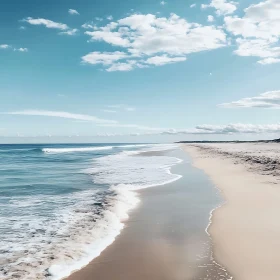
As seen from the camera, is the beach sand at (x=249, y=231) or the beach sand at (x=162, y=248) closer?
the beach sand at (x=162, y=248)

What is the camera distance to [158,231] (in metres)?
8.93

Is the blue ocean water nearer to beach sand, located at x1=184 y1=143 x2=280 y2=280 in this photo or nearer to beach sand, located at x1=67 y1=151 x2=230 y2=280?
beach sand, located at x1=67 y1=151 x2=230 y2=280

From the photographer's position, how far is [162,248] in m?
7.52

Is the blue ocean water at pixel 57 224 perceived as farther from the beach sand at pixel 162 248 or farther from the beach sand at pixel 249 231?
the beach sand at pixel 249 231

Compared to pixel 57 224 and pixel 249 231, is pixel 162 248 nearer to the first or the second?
pixel 249 231

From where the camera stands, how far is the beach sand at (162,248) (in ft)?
20.0

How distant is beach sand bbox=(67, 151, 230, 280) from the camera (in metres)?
6.11

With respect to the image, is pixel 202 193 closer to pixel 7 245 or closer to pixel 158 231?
pixel 158 231

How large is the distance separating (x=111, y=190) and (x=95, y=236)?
24.3 feet

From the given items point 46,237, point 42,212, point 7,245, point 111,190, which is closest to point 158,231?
point 46,237

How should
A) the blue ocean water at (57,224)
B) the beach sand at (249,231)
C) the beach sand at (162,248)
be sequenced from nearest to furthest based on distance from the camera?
the beach sand at (162,248)
the beach sand at (249,231)
the blue ocean water at (57,224)

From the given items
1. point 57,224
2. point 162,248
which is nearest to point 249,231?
point 162,248

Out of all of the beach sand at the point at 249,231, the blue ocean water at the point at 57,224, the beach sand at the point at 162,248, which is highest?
the beach sand at the point at 249,231

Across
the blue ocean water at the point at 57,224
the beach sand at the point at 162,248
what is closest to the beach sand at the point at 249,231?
the beach sand at the point at 162,248
